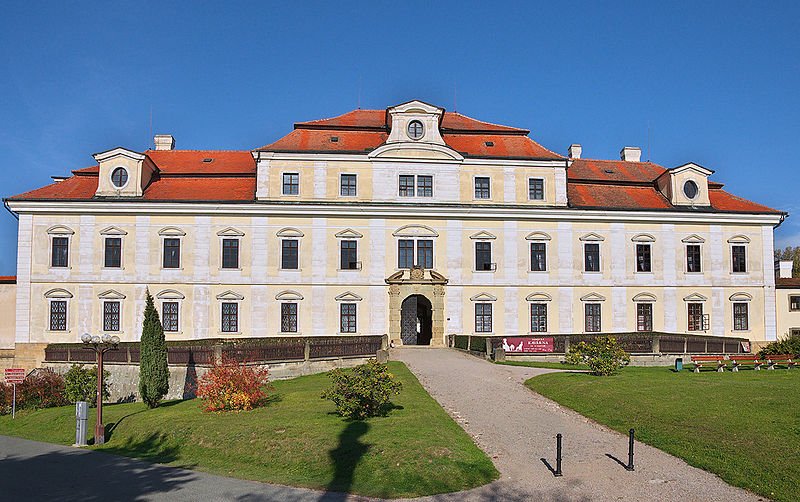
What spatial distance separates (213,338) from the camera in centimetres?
3612

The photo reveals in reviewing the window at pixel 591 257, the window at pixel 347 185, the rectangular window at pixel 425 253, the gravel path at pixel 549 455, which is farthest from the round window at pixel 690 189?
the gravel path at pixel 549 455

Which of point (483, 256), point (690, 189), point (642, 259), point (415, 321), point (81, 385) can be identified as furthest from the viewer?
point (690, 189)

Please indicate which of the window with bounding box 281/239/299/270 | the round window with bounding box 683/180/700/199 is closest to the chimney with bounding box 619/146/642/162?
the round window with bounding box 683/180/700/199

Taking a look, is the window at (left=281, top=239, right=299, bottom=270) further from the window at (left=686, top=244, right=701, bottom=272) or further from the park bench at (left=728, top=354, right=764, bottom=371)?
the window at (left=686, top=244, right=701, bottom=272)

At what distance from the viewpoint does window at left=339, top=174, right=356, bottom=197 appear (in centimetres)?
3747

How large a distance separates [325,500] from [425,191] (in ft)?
88.4

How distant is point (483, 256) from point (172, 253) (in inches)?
645

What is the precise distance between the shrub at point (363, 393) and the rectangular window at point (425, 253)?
19.8 m

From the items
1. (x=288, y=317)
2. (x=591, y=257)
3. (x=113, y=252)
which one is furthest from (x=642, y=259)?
(x=113, y=252)

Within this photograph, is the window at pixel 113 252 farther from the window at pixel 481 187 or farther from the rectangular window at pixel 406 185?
the window at pixel 481 187

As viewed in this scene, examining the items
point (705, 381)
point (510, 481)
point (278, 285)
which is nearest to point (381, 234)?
point (278, 285)

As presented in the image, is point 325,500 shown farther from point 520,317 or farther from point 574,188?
point 574,188

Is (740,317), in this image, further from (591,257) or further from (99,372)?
(99,372)

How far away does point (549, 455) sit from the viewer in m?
14.6
